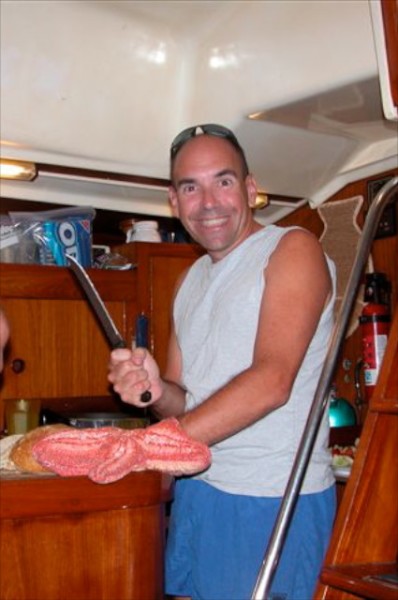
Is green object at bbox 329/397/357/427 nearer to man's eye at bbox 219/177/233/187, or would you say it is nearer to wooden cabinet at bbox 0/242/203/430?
wooden cabinet at bbox 0/242/203/430

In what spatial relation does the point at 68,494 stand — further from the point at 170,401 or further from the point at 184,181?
the point at 184,181

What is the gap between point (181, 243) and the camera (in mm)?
2691

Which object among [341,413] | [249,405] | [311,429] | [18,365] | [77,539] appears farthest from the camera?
[341,413]

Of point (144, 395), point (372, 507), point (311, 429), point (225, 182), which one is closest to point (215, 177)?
point (225, 182)

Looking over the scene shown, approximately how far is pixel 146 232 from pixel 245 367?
1239 mm

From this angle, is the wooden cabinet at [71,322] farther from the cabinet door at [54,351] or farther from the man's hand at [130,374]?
the man's hand at [130,374]

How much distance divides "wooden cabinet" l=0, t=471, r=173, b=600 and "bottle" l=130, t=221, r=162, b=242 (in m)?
1.67

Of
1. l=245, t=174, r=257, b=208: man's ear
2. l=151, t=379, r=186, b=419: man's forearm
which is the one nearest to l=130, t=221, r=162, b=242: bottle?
l=245, t=174, r=257, b=208: man's ear

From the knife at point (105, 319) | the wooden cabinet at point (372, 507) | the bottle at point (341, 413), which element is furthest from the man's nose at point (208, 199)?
the bottle at point (341, 413)

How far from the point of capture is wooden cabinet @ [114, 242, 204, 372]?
257 centimetres

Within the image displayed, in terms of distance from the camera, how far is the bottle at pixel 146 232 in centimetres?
264

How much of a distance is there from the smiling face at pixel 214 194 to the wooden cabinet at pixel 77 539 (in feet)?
2.28

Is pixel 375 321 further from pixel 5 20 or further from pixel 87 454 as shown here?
pixel 87 454

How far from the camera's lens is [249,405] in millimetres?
1383
